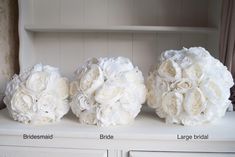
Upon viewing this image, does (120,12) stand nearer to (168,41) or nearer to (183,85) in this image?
(168,41)

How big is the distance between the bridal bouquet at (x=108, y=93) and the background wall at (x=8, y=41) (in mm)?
426

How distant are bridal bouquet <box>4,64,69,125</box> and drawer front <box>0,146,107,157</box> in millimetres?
85

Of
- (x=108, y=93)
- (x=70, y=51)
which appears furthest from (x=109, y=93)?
(x=70, y=51)

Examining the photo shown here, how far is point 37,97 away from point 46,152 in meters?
0.16

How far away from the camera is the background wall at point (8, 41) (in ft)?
3.34

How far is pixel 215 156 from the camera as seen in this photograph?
2.21 ft

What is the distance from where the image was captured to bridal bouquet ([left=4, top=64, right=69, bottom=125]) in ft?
2.43

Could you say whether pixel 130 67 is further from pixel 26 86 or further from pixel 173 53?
pixel 26 86

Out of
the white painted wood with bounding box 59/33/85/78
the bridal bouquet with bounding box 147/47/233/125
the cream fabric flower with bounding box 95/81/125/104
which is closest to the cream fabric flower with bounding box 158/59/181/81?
the bridal bouquet with bounding box 147/47/233/125

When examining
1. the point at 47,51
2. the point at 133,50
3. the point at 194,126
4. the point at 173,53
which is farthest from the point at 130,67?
the point at 47,51

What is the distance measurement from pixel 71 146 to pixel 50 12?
0.69 meters

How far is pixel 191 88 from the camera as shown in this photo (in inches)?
27.9

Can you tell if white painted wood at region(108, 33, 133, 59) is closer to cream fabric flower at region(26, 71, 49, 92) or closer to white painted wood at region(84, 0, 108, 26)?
white painted wood at region(84, 0, 108, 26)

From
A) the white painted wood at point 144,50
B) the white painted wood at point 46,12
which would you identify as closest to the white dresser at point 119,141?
the white painted wood at point 144,50
